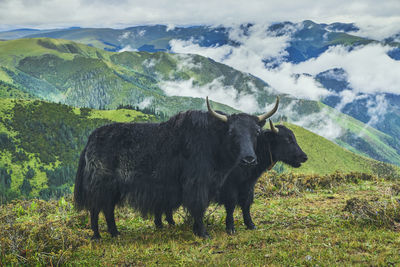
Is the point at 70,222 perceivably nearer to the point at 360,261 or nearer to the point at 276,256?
the point at 276,256

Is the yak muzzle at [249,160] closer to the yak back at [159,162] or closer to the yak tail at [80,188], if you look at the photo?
the yak back at [159,162]

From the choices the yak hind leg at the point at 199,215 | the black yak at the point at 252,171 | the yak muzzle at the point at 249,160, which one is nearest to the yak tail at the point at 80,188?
the black yak at the point at 252,171


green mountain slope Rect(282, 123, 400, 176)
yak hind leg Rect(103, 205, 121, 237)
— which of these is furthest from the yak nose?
green mountain slope Rect(282, 123, 400, 176)

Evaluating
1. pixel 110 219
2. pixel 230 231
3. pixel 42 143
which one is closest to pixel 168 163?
pixel 110 219

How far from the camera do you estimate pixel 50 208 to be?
1115cm

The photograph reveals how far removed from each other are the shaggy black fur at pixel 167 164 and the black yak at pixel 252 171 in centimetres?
62

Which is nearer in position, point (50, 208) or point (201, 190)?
point (201, 190)

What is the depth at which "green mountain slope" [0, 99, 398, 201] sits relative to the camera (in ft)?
436

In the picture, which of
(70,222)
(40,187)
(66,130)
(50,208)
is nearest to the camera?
(70,222)

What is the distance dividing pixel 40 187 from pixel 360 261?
145 meters

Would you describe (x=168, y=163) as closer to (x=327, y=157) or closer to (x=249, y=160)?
(x=249, y=160)

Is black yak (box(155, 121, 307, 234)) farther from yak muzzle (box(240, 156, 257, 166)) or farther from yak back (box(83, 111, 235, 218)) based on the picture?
yak muzzle (box(240, 156, 257, 166))

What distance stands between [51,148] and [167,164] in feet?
530

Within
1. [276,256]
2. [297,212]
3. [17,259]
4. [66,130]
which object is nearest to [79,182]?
[17,259]
